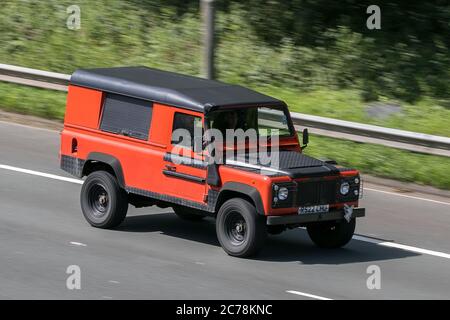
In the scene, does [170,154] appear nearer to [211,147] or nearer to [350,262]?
[211,147]

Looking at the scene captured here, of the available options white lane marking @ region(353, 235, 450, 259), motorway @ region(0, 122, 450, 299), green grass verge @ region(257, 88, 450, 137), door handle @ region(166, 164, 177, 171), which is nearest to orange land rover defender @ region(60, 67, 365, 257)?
door handle @ region(166, 164, 177, 171)

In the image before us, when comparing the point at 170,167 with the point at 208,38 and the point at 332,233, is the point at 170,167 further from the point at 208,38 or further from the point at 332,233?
the point at 208,38

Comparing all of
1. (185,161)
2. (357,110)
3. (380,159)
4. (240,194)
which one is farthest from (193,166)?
(357,110)

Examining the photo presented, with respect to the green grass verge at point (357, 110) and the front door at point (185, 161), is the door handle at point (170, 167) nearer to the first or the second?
the front door at point (185, 161)

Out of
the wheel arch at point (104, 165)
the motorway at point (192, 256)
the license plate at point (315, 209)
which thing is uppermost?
the wheel arch at point (104, 165)

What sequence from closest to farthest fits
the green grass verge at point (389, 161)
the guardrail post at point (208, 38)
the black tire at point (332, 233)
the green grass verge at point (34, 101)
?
the black tire at point (332, 233) → the green grass verge at point (389, 161) → the guardrail post at point (208, 38) → the green grass verge at point (34, 101)

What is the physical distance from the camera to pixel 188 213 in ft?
44.1

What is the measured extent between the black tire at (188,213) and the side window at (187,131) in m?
0.78

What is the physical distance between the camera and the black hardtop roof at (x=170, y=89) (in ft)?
42.7

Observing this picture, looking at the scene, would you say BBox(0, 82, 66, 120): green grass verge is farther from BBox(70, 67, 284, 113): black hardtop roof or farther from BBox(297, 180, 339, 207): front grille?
BBox(297, 180, 339, 207): front grille

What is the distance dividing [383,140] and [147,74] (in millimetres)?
4866

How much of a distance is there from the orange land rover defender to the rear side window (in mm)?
13

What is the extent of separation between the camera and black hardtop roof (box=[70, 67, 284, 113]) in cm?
1301

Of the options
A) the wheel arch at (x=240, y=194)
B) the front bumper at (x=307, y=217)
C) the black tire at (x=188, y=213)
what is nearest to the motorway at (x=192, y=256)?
the black tire at (x=188, y=213)
